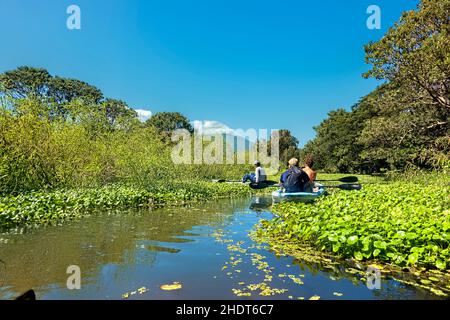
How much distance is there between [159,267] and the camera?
4930 mm

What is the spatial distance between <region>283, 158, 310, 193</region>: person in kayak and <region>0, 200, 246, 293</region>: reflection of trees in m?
2.07

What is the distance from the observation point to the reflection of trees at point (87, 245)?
4.58 m

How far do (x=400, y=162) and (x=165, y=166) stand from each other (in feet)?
75.5

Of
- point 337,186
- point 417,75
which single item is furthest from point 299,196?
point 417,75

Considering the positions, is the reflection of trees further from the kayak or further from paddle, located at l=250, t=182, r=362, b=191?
paddle, located at l=250, t=182, r=362, b=191

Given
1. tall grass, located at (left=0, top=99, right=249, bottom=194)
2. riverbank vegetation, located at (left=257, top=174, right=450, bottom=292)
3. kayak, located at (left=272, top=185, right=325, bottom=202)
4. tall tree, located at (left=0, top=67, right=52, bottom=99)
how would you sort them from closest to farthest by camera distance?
riverbank vegetation, located at (left=257, top=174, right=450, bottom=292) → kayak, located at (left=272, top=185, right=325, bottom=202) → tall grass, located at (left=0, top=99, right=249, bottom=194) → tall tree, located at (left=0, top=67, right=52, bottom=99)

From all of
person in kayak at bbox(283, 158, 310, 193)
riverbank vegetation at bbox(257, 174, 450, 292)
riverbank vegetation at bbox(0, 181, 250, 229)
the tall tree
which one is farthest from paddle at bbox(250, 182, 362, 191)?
the tall tree

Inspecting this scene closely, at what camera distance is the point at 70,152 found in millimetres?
13352

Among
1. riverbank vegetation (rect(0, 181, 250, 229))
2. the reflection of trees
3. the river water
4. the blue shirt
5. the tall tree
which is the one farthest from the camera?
the tall tree

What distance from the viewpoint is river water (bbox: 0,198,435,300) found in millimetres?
3869

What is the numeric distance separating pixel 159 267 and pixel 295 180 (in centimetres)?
587

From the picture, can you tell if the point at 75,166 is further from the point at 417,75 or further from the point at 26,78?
the point at 26,78

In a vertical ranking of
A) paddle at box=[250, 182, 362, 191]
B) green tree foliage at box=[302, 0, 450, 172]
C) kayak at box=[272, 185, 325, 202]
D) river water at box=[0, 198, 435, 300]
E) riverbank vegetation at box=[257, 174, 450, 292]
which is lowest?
river water at box=[0, 198, 435, 300]

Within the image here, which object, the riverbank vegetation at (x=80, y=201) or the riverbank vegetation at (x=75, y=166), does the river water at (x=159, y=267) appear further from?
the riverbank vegetation at (x=75, y=166)
